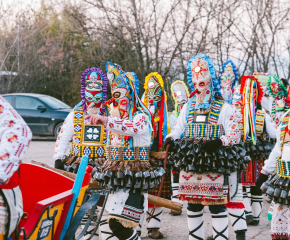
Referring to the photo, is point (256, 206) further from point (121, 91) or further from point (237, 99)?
point (121, 91)

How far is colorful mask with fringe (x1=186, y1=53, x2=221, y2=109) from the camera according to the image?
4.09 m

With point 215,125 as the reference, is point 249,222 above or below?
below

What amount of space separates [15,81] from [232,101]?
16.9 m

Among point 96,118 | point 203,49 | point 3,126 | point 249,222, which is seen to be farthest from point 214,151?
point 203,49

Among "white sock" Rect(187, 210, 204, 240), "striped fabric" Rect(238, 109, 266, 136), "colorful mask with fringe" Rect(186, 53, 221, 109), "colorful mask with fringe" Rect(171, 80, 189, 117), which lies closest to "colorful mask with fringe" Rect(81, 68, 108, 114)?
"colorful mask with fringe" Rect(186, 53, 221, 109)

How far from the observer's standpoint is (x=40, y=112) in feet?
45.7

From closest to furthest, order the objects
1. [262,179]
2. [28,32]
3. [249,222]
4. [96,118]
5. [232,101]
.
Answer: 1. [96,118]
2. [262,179]
3. [249,222]
4. [232,101]
5. [28,32]

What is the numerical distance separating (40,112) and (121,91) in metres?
10.9

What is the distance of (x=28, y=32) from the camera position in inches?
800

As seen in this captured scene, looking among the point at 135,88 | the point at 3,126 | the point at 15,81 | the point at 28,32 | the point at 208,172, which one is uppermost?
the point at 28,32

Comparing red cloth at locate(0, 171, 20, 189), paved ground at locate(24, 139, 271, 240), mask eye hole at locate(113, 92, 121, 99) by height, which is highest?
mask eye hole at locate(113, 92, 121, 99)

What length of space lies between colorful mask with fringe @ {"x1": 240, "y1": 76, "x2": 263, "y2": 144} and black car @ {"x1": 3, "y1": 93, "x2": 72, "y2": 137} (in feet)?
30.8

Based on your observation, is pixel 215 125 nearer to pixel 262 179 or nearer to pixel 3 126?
pixel 262 179

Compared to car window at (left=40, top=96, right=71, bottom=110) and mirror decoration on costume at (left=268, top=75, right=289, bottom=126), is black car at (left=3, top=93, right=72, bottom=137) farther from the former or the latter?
mirror decoration on costume at (left=268, top=75, right=289, bottom=126)
